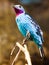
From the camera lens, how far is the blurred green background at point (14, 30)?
231cm

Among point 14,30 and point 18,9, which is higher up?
point 18,9

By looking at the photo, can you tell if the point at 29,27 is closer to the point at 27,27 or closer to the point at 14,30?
the point at 27,27

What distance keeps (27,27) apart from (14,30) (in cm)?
19

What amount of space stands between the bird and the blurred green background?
85mm

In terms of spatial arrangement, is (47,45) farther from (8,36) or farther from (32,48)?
(8,36)

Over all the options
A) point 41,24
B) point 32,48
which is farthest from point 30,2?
point 32,48

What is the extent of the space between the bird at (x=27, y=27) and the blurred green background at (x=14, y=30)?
85 mm

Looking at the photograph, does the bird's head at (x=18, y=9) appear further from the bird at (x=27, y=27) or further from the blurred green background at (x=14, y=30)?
the blurred green background at (x=14, y=30)

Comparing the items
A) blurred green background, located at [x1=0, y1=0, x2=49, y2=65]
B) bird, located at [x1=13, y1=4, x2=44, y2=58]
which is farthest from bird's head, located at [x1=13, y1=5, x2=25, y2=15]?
blurred green background, located at [x1=0, y1=0, x2=49, y2=65]

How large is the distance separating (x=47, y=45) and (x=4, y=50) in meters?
0.29

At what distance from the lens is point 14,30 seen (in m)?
2.33

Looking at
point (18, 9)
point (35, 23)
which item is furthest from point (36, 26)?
point (18, 9)

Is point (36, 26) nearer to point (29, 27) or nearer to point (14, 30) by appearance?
point (29, 27)

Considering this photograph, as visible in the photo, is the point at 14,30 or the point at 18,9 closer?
the point at 18,9
